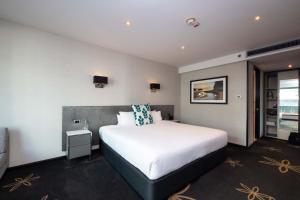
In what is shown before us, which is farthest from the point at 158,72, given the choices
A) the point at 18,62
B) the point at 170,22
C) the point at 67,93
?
the point at 18,62

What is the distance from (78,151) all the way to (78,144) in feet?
0.47

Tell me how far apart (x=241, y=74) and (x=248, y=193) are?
2.96m

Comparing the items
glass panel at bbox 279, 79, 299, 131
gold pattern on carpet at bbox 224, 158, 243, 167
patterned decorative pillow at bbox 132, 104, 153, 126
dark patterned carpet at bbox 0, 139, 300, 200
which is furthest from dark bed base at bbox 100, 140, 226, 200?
→ glass panel at bbox 279, 79, 299, 131

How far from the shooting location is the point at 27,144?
2.62 meters

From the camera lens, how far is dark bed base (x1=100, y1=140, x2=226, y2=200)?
5.44 ft

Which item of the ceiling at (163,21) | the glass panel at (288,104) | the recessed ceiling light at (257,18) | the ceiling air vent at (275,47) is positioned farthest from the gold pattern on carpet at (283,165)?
the recessed ceiling light at (257,18)

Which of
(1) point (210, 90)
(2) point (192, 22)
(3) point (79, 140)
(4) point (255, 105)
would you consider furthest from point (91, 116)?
(4) point (255, 105)

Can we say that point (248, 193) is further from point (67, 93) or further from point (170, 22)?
point (67, 93)

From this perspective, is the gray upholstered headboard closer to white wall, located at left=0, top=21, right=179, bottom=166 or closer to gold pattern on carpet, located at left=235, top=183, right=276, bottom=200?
white wall, located at left=0, top=21, right=179, bottom=166

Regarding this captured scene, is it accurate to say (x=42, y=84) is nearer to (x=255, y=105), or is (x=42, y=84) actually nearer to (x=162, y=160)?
(x=162, y=160)

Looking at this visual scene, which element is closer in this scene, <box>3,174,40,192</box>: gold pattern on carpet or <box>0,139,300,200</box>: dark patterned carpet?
<box>0,139,300,200</box>: dark patterned carpet

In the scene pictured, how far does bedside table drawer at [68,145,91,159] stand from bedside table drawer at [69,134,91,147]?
7cm

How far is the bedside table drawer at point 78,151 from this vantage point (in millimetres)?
2707

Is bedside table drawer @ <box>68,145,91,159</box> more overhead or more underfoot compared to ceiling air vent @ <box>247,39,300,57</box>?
more underfoot
